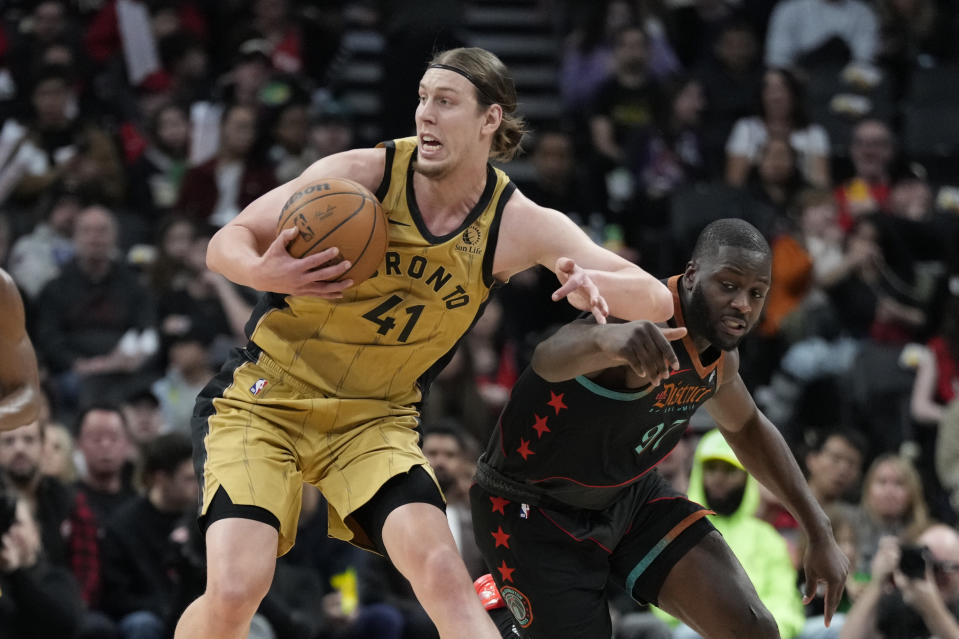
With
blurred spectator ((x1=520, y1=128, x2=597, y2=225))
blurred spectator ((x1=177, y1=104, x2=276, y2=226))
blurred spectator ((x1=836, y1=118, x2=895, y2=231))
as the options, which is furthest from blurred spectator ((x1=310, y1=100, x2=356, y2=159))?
blurred spectator ((x1=836, y1=118, x2=895, y2=231))

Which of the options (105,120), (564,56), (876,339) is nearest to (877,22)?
(564,56)

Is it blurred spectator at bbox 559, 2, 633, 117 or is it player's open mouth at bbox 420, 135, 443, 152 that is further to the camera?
blurred spectator at bbox 559, 2, 633, 117

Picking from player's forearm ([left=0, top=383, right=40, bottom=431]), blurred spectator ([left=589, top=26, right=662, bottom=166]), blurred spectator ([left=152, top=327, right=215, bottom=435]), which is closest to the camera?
player's forearm ([left=0, top=383, right=40, bottom=431])

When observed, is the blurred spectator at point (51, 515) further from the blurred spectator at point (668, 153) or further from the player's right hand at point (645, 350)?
the blurred spectator at point (668, 153)

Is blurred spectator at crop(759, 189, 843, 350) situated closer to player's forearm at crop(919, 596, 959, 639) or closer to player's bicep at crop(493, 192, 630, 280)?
player's forearm at crop(919, 596, 959, 639)

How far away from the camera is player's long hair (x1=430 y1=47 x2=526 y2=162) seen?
5082mm

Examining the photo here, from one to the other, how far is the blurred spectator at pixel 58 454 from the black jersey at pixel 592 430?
11.5ft

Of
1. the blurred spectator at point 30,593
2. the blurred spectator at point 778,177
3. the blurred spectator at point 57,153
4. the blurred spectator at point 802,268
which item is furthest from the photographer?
the blurred spectator at point 778,177

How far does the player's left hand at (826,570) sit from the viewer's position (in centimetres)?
545

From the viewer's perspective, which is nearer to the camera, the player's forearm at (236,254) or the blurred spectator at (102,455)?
the player's forearm at (236,254)

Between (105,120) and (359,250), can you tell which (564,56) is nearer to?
(105,120)

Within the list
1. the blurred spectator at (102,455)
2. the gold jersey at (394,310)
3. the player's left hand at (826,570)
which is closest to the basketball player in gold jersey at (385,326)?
the gold jersey at (394,310)

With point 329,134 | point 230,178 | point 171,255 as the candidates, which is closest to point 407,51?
point 329,134

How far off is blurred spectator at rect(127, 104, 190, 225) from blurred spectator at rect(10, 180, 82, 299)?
714 millimetres
